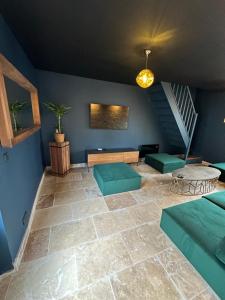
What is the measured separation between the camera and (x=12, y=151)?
156 cm

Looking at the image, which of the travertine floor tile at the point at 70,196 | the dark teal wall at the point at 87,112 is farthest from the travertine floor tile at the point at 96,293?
the dark teal wall at the point at 87,112

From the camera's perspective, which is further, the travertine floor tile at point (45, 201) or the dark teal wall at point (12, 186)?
the travertine floor tile at point (45, 201)

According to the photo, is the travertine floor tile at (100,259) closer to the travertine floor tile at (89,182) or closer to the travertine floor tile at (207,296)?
the travertine floor tile at (207,296)

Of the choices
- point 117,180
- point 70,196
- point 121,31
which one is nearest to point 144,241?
point 117,180

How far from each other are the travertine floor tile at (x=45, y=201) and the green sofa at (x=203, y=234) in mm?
1921

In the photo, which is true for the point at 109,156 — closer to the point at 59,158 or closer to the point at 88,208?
the point at 59,158

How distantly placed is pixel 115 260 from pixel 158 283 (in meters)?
0.47

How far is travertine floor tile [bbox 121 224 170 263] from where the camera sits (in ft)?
5.22

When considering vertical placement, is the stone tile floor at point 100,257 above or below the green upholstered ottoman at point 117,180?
below

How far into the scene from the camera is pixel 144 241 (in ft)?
5.73

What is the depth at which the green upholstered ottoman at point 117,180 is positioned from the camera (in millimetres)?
2646

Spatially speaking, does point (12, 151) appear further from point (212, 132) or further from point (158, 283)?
point (212, 132)

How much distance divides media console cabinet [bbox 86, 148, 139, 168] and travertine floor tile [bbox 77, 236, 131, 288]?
2261mm

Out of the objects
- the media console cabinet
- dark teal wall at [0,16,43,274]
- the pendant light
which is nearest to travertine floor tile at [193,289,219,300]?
dark teal wall at [0,16,43,274]
